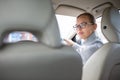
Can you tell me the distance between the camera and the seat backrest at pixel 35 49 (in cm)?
130

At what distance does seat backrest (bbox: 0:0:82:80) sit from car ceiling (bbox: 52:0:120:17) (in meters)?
1.14

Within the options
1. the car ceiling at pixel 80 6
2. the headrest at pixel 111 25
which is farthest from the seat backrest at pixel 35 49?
the car ceiling at pixel 80 6

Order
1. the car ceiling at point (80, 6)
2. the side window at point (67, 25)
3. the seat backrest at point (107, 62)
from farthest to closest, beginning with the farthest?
1. the side window at point (67, 25)
2. the car ceiling at point (80, 6)
3. the seat backrest at point (107, 62)

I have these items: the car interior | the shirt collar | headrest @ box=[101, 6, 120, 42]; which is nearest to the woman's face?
the shirt collar

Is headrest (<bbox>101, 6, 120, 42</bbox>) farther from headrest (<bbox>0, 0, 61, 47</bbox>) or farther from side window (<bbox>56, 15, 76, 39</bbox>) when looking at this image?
headrest (<bbox>0, 0, 61, 47</bbox>)

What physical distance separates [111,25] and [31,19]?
1135 millimetres

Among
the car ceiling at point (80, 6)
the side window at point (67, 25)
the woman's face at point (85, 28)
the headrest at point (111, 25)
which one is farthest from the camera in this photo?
the side window at point (67, 25)

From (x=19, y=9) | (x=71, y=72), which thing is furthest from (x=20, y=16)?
(x=71, y=72)

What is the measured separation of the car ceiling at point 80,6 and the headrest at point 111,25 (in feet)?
0.86

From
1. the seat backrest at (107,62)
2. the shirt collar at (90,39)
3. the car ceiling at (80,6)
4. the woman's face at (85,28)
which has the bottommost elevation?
the seat backrest at (107,62)

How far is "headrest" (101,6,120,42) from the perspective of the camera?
7.57 feet

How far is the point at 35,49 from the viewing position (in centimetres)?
136

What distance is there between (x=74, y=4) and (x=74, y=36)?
518 mm

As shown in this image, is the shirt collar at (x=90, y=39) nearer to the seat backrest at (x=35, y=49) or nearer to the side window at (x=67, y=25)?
the side window at (x=67, y=25)
